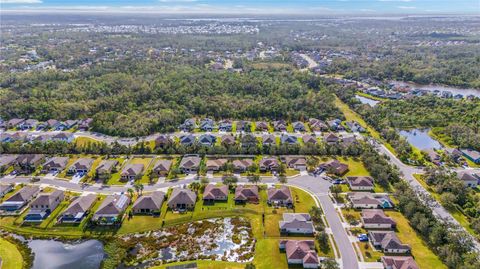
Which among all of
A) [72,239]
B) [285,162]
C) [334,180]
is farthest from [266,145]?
[72,239]

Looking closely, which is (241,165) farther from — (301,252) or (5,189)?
(5,189)

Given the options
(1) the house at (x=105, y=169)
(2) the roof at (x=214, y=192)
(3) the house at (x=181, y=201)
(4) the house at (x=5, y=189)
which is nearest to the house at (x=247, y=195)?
(2) the roof at (x=214, y=192)

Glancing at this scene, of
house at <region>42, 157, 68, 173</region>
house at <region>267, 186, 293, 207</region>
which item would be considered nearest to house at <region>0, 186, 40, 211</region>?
house at <region>42, 157, 68, 173</region>

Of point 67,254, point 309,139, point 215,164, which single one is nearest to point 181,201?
point 215,164

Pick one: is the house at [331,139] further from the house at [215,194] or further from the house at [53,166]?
the house at [53,166]

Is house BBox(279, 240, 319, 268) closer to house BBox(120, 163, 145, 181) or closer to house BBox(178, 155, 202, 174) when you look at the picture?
house BBox(178, 155, 202, 174)

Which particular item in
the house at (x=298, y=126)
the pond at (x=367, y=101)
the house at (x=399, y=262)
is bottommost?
the house at (x=399, y=262)
